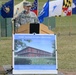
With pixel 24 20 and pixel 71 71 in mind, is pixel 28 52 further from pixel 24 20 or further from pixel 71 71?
pixel 24 20

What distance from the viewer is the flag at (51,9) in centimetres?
1852

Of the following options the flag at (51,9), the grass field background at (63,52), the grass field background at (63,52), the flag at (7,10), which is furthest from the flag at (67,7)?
the flag at (7,10)

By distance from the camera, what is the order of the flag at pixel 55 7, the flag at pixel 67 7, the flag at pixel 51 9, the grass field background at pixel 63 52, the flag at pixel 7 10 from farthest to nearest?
the flag at pixel 67 7, the flag at pixel 55 7, the flag at pixel 51 9, the flag at pixel 7 10, the grass field background at pixel 63 52

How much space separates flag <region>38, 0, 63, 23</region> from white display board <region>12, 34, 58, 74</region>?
1017 cm

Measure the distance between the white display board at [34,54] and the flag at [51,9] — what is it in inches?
401

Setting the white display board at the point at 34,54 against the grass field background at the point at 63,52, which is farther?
the grass field background at the point at 63,52

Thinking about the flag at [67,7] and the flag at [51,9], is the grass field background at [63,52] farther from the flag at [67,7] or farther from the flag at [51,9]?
the flag at [67,7]

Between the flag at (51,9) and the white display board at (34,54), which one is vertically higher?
the flag at (51,9)

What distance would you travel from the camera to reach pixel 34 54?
8109 millimetres

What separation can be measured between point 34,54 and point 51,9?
1088cm

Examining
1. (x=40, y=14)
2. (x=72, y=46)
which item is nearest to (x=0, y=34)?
(x=40, y=14)

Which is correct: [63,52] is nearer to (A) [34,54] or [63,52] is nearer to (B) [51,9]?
(A) [34,54]

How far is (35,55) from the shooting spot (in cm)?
810

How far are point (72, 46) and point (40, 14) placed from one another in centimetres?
470
